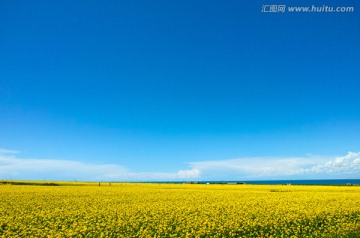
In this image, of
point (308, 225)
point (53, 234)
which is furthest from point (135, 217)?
point (308, 225)

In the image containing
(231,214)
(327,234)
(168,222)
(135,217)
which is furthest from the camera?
(231,214)

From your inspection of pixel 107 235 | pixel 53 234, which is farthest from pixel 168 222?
pixel 53 234

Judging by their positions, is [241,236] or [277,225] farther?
[277,225]

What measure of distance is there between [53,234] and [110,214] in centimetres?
631

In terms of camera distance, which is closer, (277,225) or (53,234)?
(53,234)

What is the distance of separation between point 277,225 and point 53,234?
12294 millimetres

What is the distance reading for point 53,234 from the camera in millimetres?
15523

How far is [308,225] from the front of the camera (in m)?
19.5

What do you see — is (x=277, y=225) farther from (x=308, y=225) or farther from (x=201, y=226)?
(x=201, y=226)

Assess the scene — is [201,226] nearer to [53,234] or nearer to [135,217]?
[135,217]

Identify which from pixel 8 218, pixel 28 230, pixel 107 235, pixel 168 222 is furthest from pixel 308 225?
pixel 8 218

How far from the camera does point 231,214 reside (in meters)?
21.5

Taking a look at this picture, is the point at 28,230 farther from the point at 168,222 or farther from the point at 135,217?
the point at 168,222

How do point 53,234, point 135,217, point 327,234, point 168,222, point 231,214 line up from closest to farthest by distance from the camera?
1. point 53,234
2. point 327,234
3. point 168,222
4. point 135,217
5. point 231,214
